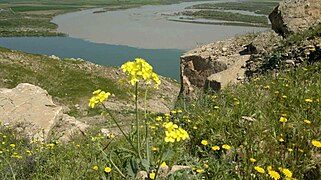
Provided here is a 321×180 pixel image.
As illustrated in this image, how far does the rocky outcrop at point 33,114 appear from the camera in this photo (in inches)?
465

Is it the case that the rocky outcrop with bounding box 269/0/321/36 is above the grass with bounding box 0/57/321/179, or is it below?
above

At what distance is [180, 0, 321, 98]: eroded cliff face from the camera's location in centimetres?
1072

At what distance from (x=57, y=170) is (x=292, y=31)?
10.1 meters

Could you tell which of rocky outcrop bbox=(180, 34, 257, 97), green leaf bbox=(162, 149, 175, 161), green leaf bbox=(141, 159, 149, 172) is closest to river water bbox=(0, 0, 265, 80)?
rocky outcrop bbox=(180, 34, 257, 97)

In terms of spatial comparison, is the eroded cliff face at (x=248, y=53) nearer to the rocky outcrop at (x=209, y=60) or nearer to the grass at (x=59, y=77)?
the rocky outcrop at (x=209, y=60)

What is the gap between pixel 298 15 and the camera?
12.8m

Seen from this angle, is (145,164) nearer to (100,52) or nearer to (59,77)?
(59,77)

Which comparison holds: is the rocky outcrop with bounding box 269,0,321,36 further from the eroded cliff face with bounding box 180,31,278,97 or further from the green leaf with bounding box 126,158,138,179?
the green leaf with bounding box 126,158,138,179

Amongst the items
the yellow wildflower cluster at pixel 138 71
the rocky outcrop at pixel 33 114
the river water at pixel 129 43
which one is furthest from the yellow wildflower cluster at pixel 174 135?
the river water at pixel 129 43

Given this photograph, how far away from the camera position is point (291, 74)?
7.39 metres

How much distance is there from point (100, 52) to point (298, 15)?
1879 inches

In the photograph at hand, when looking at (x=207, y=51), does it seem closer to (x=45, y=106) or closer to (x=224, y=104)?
(x=45, y=106)

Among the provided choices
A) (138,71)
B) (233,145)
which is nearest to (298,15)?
(233,145)

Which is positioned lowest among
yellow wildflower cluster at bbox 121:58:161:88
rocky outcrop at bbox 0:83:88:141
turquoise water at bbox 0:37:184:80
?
turquoise water at bbox 0:37:184:80
